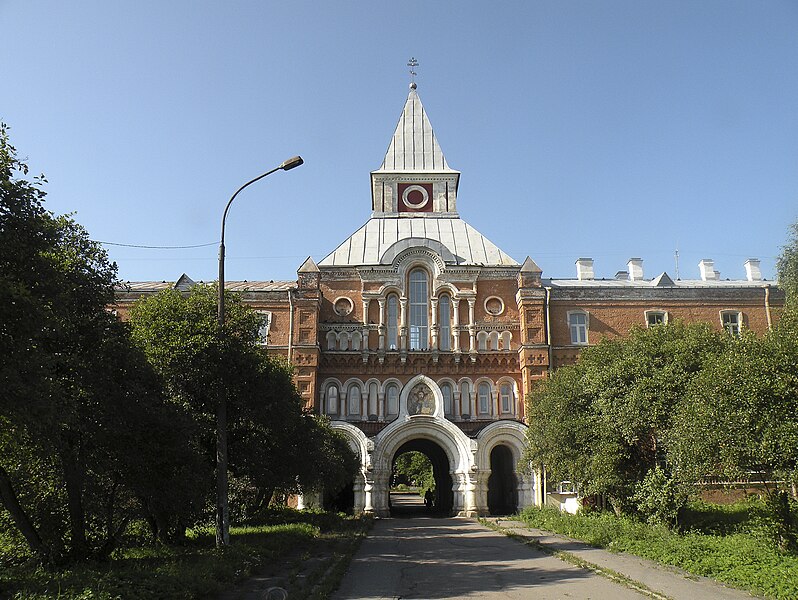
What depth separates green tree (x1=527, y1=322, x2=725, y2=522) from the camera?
23.0 meters

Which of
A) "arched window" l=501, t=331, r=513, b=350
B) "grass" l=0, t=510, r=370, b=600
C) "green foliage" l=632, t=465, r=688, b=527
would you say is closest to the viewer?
"grass" l=0, t=510, r=370, b=600

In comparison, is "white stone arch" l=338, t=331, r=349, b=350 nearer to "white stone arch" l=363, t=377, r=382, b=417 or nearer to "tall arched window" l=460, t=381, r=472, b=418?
"white stone arch" l=363, t=377, r=382, b=417

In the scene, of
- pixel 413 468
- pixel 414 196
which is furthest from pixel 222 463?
pixel 413 468

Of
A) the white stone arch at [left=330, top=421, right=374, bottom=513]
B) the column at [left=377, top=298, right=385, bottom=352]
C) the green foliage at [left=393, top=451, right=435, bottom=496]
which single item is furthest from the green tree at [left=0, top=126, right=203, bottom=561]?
the green foliage at [left=393, top=451, right=435, bottom=496]

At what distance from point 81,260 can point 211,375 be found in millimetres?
4812

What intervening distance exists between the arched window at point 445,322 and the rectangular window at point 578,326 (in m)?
7.11

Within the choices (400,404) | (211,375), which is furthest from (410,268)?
(211,375)

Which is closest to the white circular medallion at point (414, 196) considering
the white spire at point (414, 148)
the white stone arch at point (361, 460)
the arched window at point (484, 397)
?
the white spire at point (414, 148)

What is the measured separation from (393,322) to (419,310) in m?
1.74

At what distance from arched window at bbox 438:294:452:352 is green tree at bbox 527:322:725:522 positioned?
12440 millimetres

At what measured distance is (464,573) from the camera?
16.7 metres

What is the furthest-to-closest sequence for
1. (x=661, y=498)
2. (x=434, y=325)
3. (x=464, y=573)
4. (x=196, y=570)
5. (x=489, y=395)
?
(x=434, y=325)
(x=489, y=395)
(x=661, y=498)
(x=464, y=573)
(x=196, y=570)

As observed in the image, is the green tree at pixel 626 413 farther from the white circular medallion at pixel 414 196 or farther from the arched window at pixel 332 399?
the white circular medallion at pixel 414 196

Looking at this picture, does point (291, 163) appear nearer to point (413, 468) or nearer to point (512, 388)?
point (512, 388)
